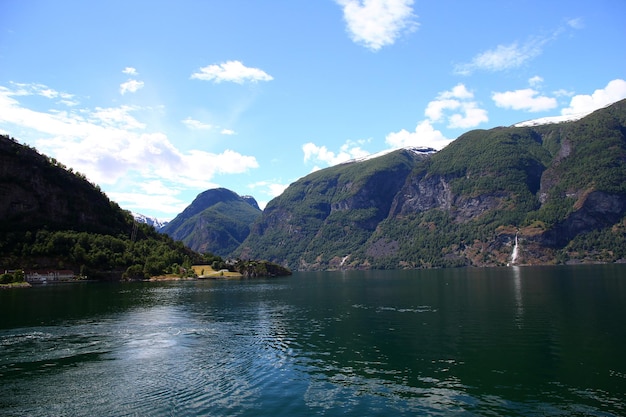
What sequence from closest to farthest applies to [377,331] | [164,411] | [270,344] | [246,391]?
[164,411]
[246,391]
[270,344]
[377,331]

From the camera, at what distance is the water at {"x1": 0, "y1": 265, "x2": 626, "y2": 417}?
108 feet

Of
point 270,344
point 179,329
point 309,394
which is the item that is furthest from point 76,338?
point 309,394

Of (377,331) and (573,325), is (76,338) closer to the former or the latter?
(377,331)

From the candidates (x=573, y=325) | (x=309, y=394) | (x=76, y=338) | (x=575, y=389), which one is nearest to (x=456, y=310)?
(x=573, y=325)

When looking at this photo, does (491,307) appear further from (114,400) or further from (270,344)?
(114,400)

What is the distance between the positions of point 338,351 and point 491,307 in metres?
48.8

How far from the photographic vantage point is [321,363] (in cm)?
4569

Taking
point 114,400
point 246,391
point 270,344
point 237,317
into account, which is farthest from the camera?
point 237,317

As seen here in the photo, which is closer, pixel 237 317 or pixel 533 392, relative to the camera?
pixel 533 392

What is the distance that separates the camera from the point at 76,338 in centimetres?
5947

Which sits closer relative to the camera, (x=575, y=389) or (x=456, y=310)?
(x=575, y=389)

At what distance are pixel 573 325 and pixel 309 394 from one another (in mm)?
47398

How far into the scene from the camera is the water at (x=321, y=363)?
108 feet

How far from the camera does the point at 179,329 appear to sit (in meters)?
68.2
